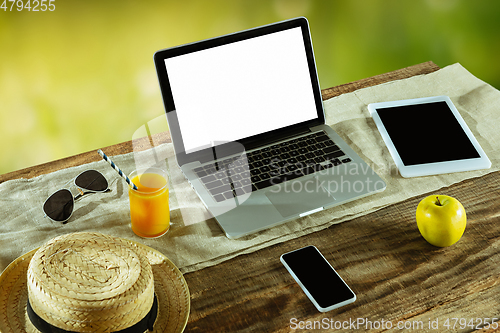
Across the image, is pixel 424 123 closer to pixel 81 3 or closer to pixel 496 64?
pixel 81 3

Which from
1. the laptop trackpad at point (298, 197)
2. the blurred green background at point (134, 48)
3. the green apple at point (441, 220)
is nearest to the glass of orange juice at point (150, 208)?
the laptop trackpad at point (298, 197)

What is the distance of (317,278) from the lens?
2.83 feet

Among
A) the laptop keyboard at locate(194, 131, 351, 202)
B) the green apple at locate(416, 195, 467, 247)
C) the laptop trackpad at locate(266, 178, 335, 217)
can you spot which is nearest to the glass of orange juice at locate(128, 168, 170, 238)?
the laptop keyboard at locate(194, 131, 351, 202)

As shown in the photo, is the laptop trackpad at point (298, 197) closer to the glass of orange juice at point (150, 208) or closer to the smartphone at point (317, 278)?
the smartphone at point (317, 278)

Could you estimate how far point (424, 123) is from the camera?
3.94 feet

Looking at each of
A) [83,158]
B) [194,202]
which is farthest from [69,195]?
[194,202]

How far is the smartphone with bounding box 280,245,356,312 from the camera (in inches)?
32.4

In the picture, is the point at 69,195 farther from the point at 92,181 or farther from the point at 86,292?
the point at 86,292

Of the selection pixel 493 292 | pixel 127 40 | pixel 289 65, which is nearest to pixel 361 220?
pixel 493 292

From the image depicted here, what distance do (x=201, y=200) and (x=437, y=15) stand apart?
1942 mm

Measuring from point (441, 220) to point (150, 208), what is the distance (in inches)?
22.0

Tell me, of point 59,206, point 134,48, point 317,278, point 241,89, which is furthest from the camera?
point 134,48

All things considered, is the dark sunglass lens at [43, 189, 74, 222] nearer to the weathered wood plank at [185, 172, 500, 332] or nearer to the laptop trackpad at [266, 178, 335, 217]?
the weathered wood plank at [185, 172, 500, 332]

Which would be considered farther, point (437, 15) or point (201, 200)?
point (437, 15)
